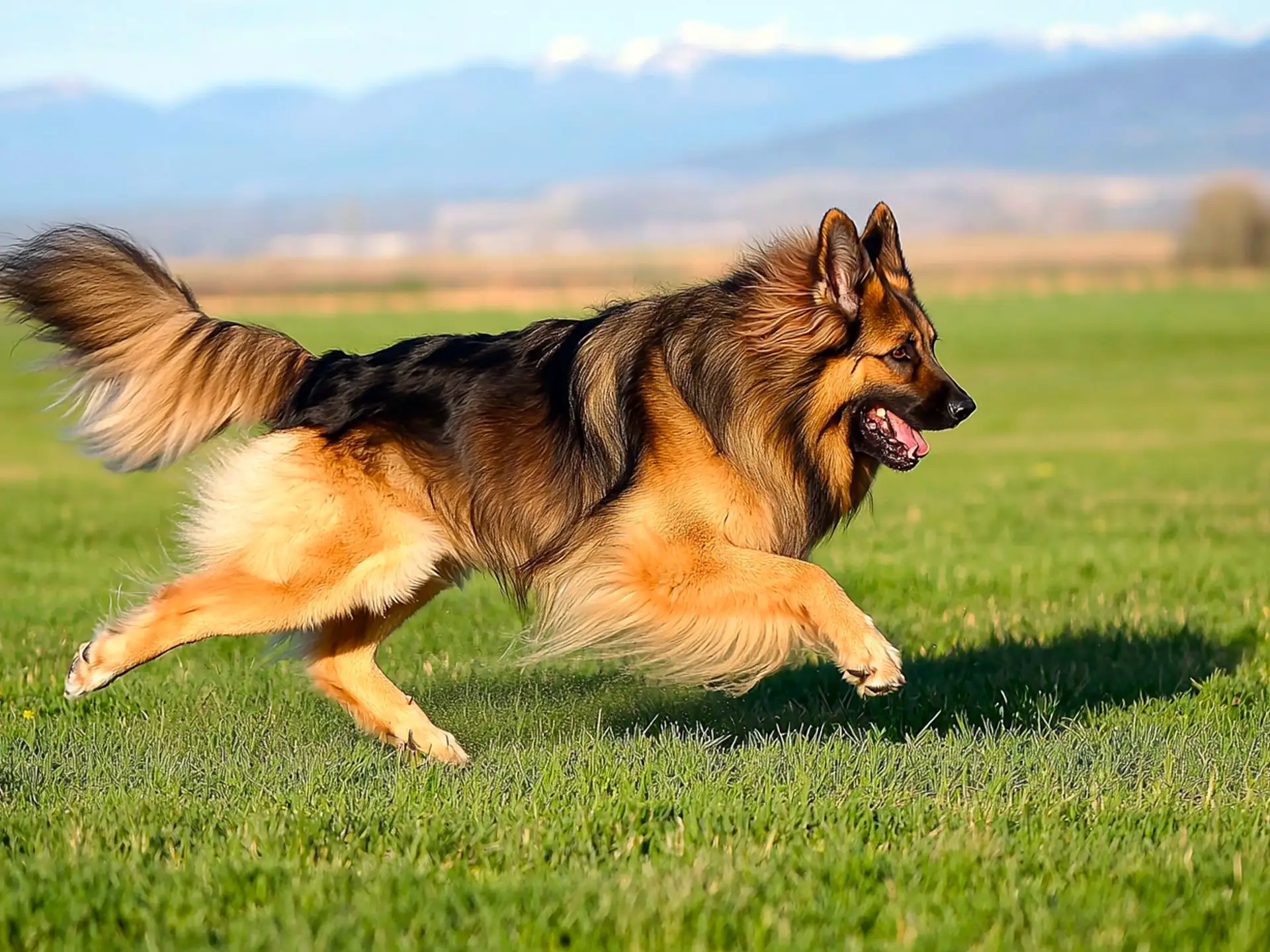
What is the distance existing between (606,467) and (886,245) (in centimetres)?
141

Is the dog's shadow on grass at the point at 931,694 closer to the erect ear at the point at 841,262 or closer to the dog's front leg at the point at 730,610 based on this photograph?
the dog's front leg at the point at 730,610

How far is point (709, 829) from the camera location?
4.68 meters

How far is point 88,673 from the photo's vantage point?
5895mm

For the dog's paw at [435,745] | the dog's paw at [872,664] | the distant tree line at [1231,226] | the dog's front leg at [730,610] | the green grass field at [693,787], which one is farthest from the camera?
the distant tree line at [1231,226]

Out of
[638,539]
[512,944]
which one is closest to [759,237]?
[638,539]

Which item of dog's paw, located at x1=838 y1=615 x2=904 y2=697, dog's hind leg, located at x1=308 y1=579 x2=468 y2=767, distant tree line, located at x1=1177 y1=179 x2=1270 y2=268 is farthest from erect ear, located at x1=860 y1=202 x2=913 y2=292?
distant tree line, located at x1=1177 y1=179 x2=1270 y2=268

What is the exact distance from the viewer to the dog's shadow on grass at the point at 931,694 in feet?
22.1

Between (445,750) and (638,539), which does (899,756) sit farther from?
(445,750)

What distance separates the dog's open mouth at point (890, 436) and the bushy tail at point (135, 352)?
231 cm

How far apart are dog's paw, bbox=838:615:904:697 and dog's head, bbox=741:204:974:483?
0.81m

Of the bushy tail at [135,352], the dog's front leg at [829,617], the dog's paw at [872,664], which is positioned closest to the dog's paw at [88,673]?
the bushy tail at [135,352]

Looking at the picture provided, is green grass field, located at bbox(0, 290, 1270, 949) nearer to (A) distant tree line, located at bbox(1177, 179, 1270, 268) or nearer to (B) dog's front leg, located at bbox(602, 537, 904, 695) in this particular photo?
(B) dog's front leg, located at bbox(602, 537, 904, 695)

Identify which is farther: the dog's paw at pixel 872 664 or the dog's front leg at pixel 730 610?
the dog's front leg at pixel 730 610

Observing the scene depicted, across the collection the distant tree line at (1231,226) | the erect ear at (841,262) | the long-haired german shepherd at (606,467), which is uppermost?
the erect ear at (841,262)
